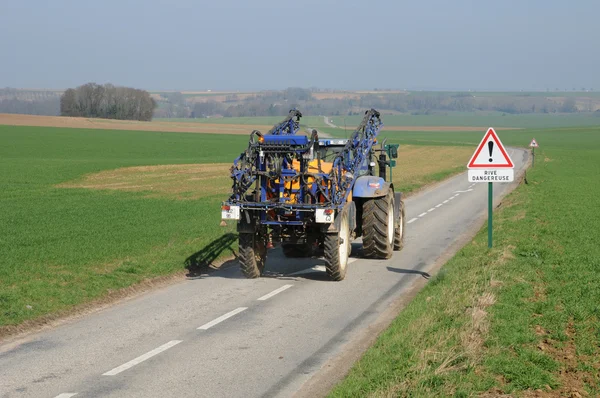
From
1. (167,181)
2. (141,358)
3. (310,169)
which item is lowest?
(167,181)

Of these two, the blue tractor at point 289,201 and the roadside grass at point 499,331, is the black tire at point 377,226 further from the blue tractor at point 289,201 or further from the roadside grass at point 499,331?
the roadside grass at point 499,331

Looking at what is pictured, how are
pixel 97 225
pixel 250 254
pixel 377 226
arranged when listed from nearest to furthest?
pixel 250 254, pixel 377 226, pixel 97 225

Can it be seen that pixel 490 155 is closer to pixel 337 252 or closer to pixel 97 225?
pixel 337 252

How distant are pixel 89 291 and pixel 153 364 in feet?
13.7

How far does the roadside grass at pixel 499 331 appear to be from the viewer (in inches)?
294

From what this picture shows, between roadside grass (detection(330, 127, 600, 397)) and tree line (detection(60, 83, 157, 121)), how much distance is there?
129 m

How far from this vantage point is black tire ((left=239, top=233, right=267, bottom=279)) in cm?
1429

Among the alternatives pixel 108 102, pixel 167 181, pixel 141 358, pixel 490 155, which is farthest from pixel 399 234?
pixel 108 102

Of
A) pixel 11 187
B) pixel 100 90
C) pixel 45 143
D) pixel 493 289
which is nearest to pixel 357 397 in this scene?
pixel 493 289

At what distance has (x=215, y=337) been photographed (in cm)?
1027

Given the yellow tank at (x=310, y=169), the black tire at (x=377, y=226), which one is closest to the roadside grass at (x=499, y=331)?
the black tire at (x=377, y=226)

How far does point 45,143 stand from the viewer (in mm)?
72312

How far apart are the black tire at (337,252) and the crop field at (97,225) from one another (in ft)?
9.55

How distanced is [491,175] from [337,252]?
3.13m
